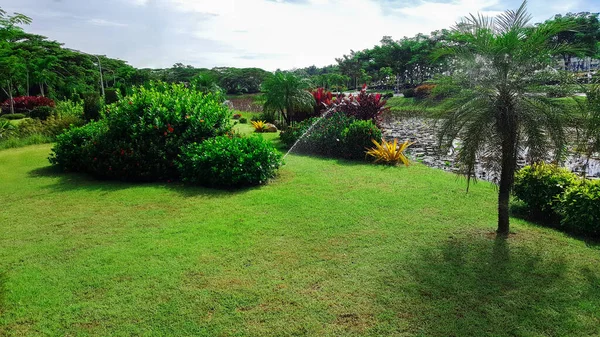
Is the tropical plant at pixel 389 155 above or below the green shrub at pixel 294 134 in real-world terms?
below

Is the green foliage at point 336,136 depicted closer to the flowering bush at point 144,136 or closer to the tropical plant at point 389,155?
the tropical plant at point 389,155

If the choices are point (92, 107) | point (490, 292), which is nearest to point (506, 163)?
point (490, 292)

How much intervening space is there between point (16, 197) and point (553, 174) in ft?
29.6

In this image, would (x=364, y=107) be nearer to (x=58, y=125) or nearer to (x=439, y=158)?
(x=439, y=158)

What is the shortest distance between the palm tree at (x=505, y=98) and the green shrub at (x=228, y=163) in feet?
12.8

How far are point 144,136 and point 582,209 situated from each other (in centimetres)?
772

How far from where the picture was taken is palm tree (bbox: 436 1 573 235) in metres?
4.34

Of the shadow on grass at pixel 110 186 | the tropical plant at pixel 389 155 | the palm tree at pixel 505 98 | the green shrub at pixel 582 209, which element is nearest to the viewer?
the palm tree at pixel 505 98

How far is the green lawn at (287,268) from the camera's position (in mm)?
3268

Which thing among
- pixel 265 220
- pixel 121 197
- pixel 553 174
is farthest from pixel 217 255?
pixel 553 174

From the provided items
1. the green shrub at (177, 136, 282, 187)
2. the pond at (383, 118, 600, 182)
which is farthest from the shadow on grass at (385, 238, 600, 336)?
the green shrub at (177, 136, 282, 187)

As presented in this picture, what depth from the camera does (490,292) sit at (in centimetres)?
364

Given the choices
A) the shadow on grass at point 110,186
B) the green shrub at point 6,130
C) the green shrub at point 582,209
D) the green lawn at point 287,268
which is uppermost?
the green shrub at point 6,130

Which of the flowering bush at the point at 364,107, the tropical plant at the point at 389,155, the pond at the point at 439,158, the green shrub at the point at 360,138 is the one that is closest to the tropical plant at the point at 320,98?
the pond at the point at 439,158
